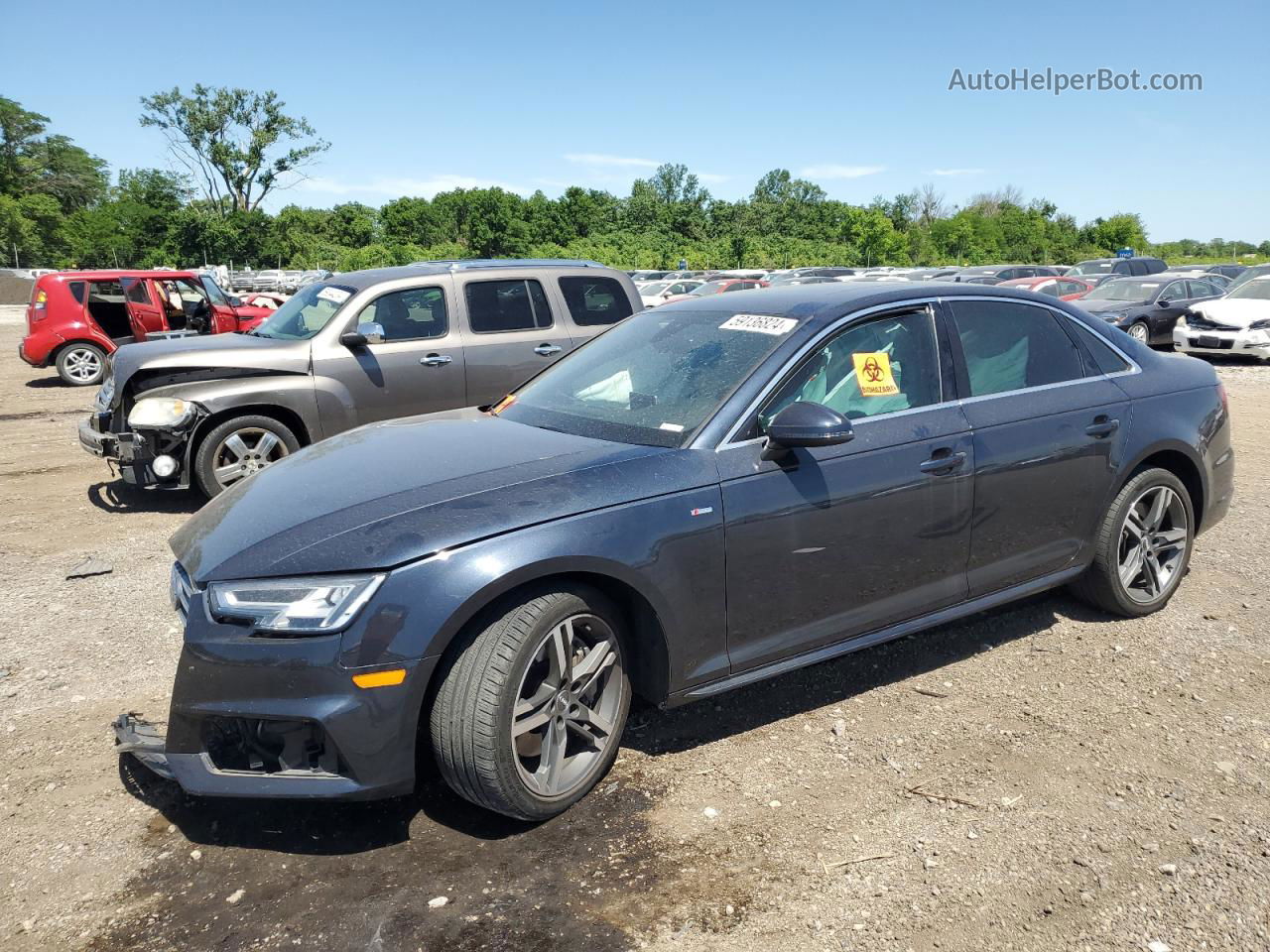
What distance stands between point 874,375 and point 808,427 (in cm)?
73

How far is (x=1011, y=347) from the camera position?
14.1 ft

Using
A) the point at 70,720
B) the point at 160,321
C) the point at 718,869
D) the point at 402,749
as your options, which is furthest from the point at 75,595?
the point at 160,321

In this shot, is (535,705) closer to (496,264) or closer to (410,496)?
(410,496)

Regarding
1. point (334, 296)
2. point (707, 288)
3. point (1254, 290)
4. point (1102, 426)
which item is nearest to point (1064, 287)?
point (1254, 290)

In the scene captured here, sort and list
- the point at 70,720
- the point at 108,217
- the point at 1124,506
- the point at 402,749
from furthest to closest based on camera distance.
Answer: the point at 108,217
the point at 1124,506
the point at 70,720
the point at 402,749

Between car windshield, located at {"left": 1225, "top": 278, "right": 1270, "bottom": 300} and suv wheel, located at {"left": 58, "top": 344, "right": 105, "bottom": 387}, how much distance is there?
64.8ft

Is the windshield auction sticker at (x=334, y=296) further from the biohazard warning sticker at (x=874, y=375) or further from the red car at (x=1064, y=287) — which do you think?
the red car at (x=1064, y=287)

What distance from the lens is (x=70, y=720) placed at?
3.90 metres

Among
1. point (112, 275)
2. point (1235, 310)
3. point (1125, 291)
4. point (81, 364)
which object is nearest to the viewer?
point (112, 275)

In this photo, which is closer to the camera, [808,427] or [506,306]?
[808,427]

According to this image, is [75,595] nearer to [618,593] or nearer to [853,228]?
[618,593]

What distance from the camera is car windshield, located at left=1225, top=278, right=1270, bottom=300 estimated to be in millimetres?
17625

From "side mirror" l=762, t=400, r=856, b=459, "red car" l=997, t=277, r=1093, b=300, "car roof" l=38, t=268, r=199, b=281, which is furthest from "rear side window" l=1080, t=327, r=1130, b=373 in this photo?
"red car" l=997, t=277, r=1093, b=300

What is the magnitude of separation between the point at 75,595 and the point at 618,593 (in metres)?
3.84
